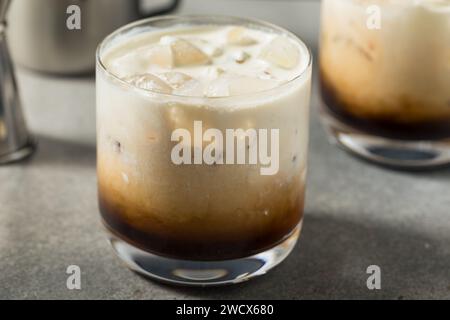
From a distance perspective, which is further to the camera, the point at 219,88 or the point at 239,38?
the point at 239,38

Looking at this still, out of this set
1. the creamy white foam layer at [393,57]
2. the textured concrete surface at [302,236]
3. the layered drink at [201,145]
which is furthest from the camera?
the creamy white foam layer at [393,57]

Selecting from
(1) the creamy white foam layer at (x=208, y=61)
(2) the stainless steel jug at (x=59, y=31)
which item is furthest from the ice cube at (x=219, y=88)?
(2) the stainless steel jug at (x=59, y=31)

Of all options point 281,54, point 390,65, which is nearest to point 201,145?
point 281,54

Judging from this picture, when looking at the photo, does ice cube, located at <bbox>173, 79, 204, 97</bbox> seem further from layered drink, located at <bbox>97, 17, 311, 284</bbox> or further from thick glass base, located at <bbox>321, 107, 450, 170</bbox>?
thick glass base, located at <bbox>321, 107, 450, 170</bbox>

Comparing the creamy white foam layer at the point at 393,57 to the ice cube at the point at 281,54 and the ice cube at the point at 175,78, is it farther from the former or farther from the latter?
the ice cube at the point at 175,78

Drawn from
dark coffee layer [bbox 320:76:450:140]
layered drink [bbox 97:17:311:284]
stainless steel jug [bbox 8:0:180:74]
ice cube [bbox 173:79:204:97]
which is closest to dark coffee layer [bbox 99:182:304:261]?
layered drink [bbox 97:17:311:284]

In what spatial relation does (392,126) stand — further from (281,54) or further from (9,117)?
(9,117)

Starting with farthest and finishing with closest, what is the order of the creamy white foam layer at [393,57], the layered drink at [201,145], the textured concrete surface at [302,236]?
the creamy white foam layer at [393,57] → the textured concrete surface at [302,236] → the layered drink at [201,145]
